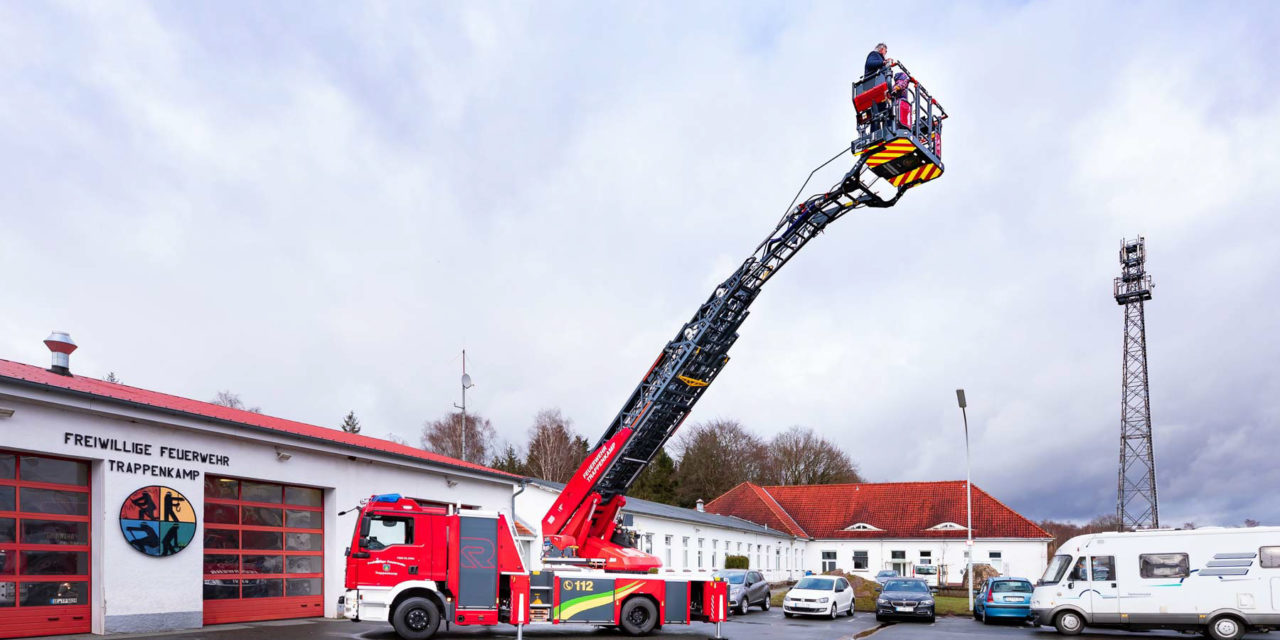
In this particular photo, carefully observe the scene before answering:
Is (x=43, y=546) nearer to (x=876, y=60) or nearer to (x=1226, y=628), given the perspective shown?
(x=876, y=60)

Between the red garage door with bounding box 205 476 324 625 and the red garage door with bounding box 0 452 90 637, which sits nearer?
the red garage door with bounding box 0 452 90 637

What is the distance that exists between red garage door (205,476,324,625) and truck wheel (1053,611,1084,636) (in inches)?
647

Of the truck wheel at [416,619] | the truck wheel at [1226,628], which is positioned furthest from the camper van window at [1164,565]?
the truck wheel at [416,619]

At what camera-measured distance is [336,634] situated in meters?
16.2

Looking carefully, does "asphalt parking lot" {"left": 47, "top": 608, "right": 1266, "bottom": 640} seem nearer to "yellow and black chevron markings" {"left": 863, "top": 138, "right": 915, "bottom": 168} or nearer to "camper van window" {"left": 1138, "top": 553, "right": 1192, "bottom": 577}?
"camper van window" {"left": 1138, "top": 553, "right": 1192, "bottom": 577}

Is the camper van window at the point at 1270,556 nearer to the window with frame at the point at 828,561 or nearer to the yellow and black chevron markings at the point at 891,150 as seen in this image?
the yellow and black chevron markings at the point at 891,150

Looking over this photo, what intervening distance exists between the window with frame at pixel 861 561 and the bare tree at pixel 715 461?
15.6 metres

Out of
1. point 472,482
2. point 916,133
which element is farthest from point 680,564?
point 916,133

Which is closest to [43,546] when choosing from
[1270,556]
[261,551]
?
[261,551]

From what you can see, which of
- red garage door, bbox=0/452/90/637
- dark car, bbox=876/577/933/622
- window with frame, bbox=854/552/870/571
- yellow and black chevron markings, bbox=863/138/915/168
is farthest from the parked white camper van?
window with frame, bbox=854/552/870/571

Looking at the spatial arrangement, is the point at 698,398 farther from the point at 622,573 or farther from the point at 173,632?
the point at 173,632

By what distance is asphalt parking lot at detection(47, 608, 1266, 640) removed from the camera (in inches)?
631

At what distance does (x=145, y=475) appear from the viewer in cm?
1582

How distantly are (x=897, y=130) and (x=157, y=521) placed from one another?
1457 cm
